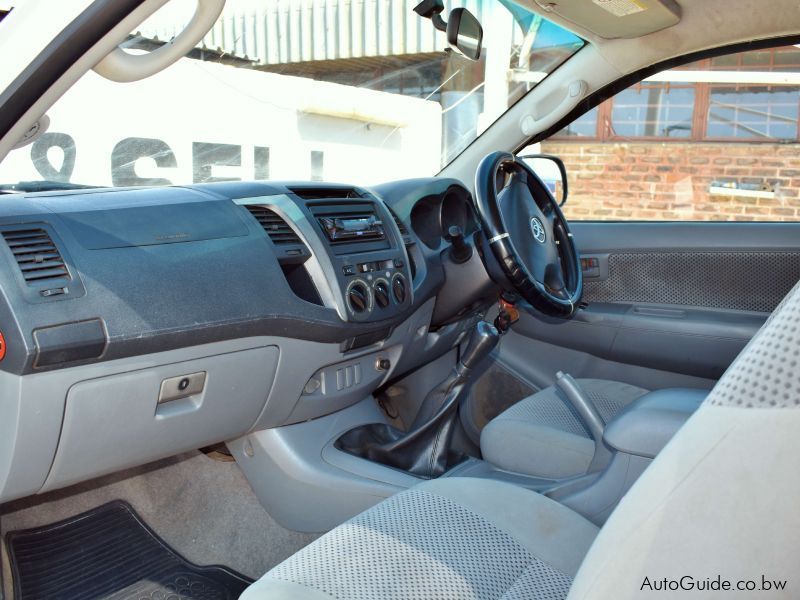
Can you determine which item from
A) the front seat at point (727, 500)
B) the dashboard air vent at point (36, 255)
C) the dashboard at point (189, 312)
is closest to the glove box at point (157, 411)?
the dashboard at point (189, 312)

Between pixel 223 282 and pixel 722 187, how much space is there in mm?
1907

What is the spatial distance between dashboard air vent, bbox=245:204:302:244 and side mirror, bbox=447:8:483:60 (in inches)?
24.5

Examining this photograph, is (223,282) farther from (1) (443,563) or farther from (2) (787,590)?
(2) (787,590)

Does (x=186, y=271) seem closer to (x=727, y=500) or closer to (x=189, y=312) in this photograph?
(x=189, y=312)

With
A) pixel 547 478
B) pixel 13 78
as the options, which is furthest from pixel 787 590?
pixel 547 478

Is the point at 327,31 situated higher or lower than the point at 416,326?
higher

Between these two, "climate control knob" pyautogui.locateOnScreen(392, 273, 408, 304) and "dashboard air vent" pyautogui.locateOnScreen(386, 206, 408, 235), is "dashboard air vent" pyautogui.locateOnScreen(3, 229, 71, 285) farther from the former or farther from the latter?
"dashboard air vent" pyautogui.locateOnScreen(386, 206, 408, 235)

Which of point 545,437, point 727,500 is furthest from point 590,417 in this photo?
point 727,500

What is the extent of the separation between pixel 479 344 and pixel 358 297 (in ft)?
1.27

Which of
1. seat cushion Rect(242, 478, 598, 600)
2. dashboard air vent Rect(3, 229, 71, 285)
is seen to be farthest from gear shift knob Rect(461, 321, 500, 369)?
dashboard air vent Rect(3, 229, 71, 285)

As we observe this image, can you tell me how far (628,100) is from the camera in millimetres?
2805

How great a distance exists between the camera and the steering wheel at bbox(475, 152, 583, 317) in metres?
2.04

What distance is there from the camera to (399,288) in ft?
7.02

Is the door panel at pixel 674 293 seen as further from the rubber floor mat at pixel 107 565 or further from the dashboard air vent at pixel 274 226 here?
the rubber floor mat at pixel 107 565
